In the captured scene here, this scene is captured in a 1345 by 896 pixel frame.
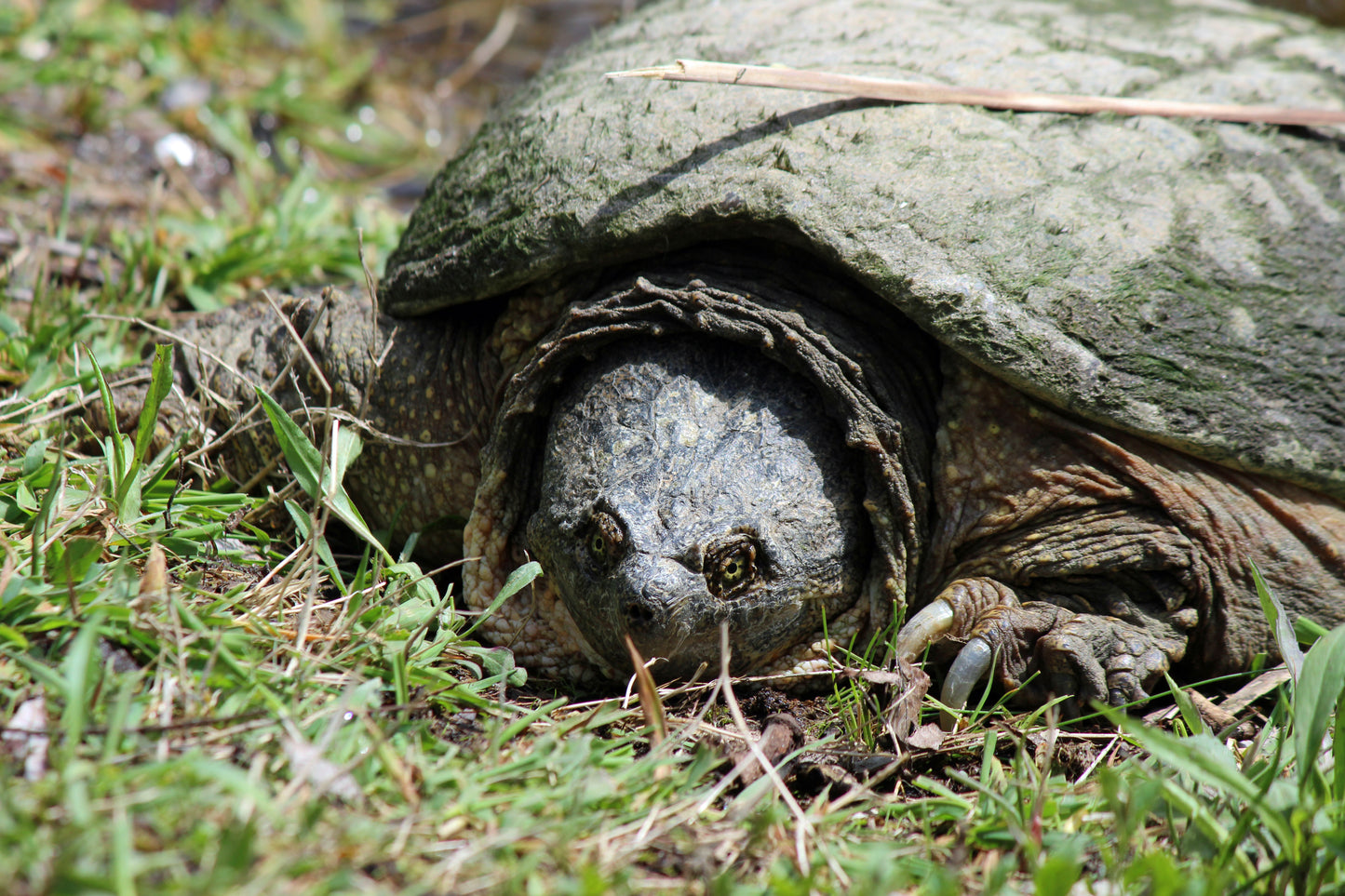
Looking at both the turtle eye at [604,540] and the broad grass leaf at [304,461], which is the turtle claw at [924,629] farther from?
the broad grass leaf at [304,461]

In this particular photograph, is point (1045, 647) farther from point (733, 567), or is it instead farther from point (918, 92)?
point (918, 92)

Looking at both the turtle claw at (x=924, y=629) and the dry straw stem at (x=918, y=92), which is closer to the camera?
the turtle claw at (x=924, y=629)

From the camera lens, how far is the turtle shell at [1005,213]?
2105mm

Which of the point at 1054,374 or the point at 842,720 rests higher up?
the point at 1054,374

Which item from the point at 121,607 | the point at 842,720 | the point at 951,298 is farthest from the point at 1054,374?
the point at 121,607

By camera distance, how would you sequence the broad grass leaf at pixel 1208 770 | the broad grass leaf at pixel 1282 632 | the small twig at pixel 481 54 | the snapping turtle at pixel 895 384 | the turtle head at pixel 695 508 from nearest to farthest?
the broad grass leaf at pixel 1208 770 < the broad grass leaf at pixel 1282 632 < the turtle head at pixel 695 508 < the snapping turtle at pixel 895 384 < the small twig at pixel 481 54

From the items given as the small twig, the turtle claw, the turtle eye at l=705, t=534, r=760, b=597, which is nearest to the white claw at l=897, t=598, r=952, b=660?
the turtle claw

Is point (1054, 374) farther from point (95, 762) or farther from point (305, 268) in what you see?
point (305, 268)

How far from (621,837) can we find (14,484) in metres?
1.51

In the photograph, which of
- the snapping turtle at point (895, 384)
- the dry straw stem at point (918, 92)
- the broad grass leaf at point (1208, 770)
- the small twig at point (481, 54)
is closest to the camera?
the broad grass leaf at point (1208, 770)

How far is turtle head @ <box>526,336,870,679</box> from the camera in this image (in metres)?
1.97

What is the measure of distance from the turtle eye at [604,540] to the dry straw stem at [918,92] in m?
1.04

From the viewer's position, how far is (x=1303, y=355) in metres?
2.24

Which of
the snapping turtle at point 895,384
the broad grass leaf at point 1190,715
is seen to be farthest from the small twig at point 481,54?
the broad grass leaf at point 1190,715
